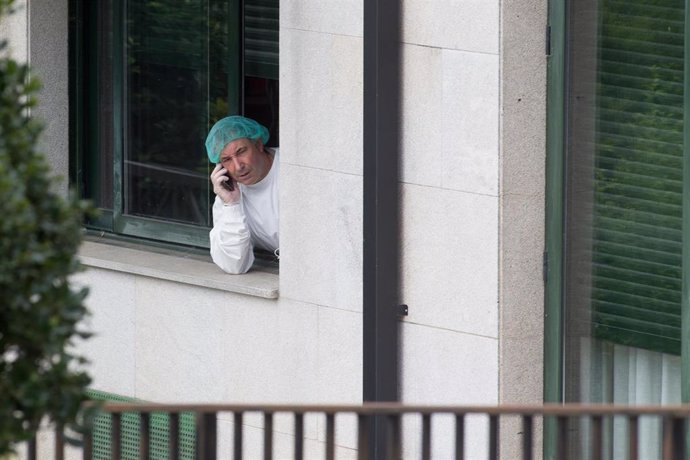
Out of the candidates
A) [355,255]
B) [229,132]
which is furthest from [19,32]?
[355,255]

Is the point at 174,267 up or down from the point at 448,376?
up

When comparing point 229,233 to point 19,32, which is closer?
point 229,233

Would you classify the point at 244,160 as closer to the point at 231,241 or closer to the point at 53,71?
the point at 231,241

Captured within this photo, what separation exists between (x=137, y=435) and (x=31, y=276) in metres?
5.03

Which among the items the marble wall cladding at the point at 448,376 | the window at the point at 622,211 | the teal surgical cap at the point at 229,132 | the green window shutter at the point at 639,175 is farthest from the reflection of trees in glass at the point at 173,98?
the green window shutter at the point at 639,175

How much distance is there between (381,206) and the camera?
6949 millimetres

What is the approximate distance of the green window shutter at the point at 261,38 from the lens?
8148mm

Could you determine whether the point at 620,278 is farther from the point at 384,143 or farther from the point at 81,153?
the point at 81,153

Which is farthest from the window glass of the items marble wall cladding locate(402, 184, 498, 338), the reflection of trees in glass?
the reflection of trees in glass

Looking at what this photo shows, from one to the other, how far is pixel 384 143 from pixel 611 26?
44.8 inches

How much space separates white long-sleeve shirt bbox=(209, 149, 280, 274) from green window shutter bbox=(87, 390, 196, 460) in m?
0.87

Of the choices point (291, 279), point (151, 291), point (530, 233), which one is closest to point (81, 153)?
point (151, 291)

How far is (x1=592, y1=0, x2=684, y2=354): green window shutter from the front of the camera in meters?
6.30

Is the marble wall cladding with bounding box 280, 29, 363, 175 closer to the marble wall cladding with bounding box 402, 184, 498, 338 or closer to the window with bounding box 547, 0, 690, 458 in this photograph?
the marble wall cladding with bounding box 402, 184, 498, 338
